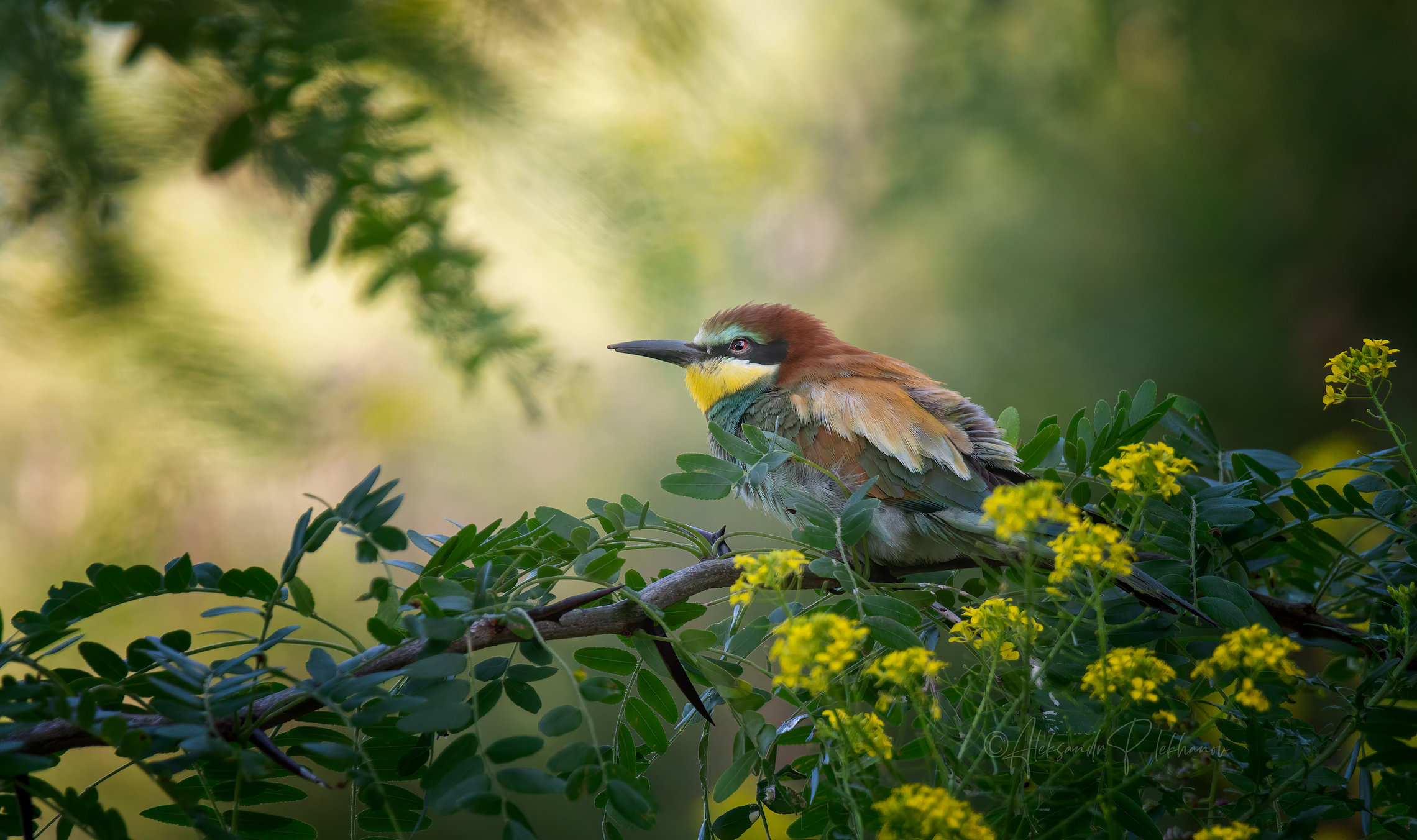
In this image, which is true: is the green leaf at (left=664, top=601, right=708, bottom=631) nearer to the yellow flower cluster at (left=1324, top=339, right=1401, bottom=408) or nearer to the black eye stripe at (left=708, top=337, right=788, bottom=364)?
the yellow flower cluster at (left=1324, top=339, right=1401, bottom=408)

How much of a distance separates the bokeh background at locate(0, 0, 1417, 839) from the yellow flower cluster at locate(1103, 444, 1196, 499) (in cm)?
54

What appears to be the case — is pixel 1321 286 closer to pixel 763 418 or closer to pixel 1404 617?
pixel 763 418

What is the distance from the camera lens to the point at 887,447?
151 cm

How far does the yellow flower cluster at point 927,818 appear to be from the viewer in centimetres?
56

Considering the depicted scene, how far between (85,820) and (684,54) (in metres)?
0.84

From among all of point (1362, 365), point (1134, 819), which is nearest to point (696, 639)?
point (1134, 819)

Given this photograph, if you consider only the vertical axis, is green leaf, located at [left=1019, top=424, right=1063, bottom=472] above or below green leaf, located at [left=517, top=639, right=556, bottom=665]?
above

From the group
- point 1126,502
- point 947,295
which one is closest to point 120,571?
point 1126,502

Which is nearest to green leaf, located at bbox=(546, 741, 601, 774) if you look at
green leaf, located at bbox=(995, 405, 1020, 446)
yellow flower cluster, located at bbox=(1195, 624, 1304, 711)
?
yellow flower cluster, located at bbox=(1195, 624, 1304, 711)

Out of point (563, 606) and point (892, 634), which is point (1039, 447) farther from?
point (563, 606)

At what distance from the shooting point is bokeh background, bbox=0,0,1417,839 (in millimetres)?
850

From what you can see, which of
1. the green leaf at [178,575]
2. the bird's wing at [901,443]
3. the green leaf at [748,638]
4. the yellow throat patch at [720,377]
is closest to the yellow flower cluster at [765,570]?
the green leaf at [748,638]

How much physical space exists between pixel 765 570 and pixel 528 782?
24cm

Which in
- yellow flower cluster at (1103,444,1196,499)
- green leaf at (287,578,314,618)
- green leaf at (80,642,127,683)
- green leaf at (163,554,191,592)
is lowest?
green leaf at (80,642,127,683)
